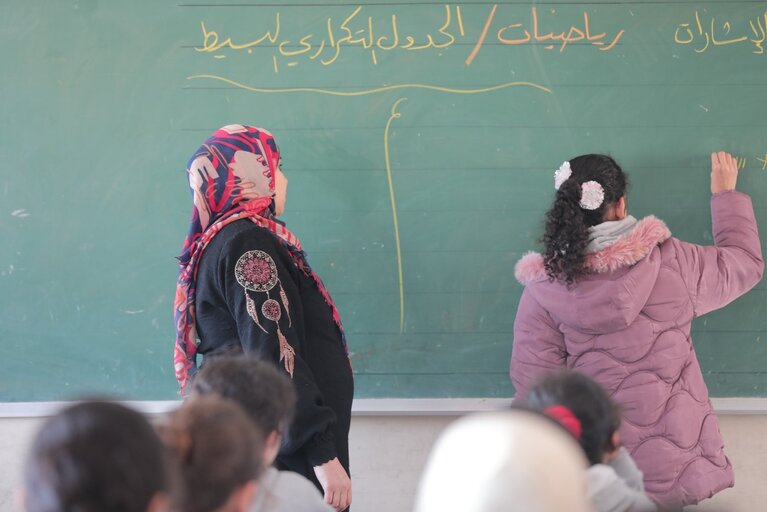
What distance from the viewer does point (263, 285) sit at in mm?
1956

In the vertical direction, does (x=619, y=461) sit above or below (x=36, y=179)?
below

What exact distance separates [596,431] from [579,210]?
862mm

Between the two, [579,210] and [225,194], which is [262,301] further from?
[579,210]

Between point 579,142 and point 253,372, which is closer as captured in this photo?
point 253,372

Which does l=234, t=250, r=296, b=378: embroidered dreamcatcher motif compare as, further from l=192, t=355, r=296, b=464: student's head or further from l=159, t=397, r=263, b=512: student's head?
l=159, t=397, r=263, b=512: student's head

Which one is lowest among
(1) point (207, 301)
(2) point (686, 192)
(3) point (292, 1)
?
(1) point (207, 301)

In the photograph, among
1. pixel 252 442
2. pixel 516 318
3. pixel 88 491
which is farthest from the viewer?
pixel 516 318

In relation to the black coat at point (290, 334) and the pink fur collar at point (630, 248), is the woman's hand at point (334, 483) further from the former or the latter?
the pink fur collar at point (630, 248)

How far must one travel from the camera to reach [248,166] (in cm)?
213

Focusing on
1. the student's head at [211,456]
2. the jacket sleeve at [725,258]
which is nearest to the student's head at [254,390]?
the student's head at [211,456]

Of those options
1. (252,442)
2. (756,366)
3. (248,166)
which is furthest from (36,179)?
(756,366)

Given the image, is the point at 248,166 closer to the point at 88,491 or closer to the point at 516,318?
the point at 516,318

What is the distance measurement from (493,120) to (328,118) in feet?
1.73

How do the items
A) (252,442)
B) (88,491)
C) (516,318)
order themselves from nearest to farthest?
1. (88,491)
2. (252,442)
3. (516,318)
